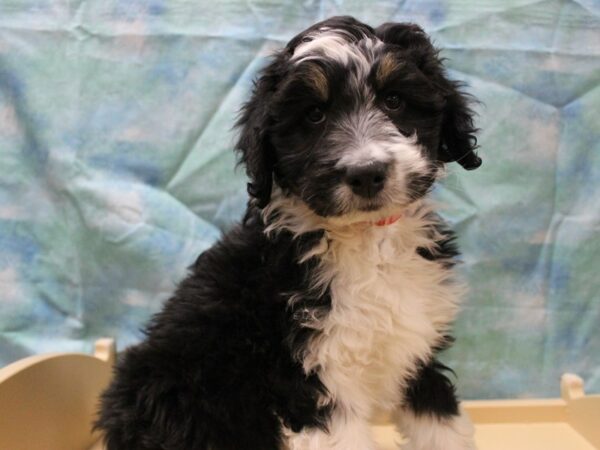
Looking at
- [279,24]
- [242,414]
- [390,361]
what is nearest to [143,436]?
[242,414]

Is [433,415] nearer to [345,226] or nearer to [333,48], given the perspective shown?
[345,226]

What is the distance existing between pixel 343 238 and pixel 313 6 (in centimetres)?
141

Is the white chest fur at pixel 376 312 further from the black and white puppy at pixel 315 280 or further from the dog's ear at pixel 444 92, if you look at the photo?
the dog's ear at pixel 444 92

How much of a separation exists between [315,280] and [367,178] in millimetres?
436

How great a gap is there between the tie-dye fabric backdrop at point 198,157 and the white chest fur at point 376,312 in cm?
99

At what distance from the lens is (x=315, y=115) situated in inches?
85.0

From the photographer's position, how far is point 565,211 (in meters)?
3.29

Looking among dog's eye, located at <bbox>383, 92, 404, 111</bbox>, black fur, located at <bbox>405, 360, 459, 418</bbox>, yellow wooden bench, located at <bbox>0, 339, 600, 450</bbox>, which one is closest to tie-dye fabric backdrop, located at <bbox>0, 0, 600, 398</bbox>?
yellow wooden bench, located at <bbox>0, 339, 600, 450</bbox>

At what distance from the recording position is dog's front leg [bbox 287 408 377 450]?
2.14 meters

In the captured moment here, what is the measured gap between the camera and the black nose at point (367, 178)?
6.41 ft

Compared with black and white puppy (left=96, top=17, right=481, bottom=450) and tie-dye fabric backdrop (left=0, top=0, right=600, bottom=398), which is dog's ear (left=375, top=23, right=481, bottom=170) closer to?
black and white puppy (left=96, top=17, right=481, bottom=450)

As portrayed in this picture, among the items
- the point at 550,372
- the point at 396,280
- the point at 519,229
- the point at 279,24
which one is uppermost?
the point at 279,24

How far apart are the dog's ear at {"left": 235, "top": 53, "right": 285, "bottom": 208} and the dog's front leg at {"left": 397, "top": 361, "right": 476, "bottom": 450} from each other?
90cm

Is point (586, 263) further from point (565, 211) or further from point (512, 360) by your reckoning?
point (512, 360)
